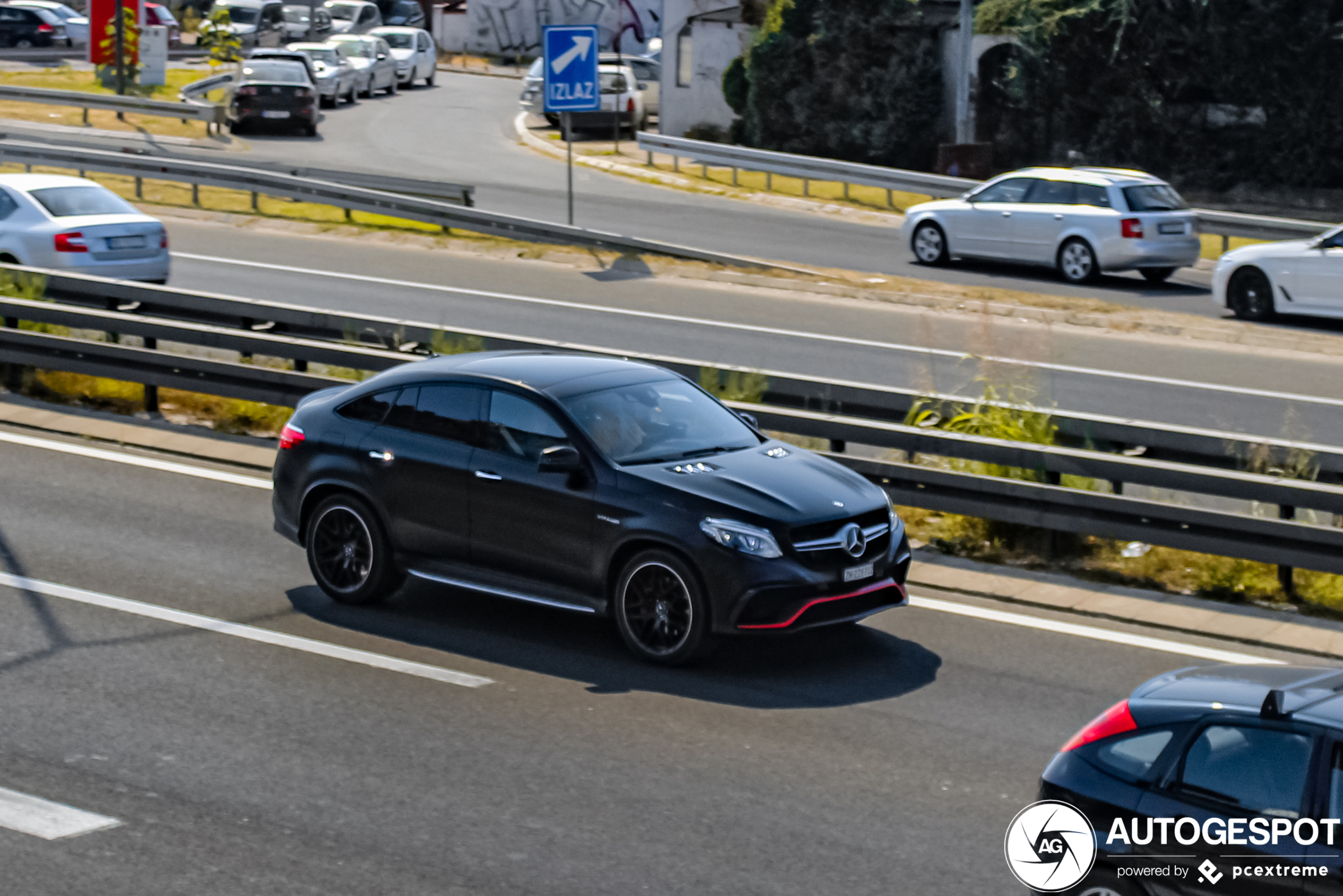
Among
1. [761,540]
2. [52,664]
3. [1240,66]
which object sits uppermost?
[1240,66]

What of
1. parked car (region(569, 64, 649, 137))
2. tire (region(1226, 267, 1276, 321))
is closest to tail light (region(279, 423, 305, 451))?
tire (region(1226, 267, 1276, 321))

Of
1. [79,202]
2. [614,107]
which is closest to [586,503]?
[79,202]

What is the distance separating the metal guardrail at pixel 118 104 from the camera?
124 ft

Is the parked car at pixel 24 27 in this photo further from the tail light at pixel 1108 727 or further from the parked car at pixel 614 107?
the tail light at pixel 1108 727

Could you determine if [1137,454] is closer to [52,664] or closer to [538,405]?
[538,405]

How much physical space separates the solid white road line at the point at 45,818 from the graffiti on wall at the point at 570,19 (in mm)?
58420

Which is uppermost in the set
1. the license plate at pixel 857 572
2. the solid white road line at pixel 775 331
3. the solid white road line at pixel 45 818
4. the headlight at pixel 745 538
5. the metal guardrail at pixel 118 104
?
the metal guardrail at pixel 118 104

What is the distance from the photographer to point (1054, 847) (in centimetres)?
557

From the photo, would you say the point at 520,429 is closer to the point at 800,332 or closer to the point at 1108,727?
the point at 1108,727

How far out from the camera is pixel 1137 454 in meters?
11.2

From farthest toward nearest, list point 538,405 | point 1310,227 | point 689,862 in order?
1. point 1310,227
2. point 538,405
3. point 689,862

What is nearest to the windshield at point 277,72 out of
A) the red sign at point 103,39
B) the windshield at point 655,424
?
the red sign at point 103,39

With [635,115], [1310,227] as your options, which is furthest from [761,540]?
[635,115]

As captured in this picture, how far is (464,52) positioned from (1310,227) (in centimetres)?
4543
